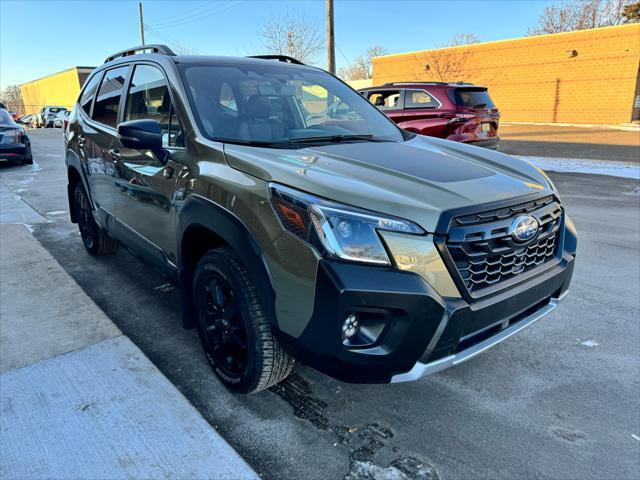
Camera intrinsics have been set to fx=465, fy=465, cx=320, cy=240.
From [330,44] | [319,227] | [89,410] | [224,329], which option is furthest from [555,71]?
[89,410]

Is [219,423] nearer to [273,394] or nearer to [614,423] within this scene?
[273,394]

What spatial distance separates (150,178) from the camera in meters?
3.03

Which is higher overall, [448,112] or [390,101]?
[390,101]

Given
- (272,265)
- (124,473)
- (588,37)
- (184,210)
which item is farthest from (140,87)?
(588,37)

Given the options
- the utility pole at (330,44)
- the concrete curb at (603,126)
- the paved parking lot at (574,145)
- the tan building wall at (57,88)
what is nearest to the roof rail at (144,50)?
the utility pole at (330,44)

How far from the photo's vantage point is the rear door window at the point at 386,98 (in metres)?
9.49

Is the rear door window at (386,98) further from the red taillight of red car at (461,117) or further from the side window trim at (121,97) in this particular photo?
the side window trim at (121,97)

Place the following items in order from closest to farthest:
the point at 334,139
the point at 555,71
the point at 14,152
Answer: the point at 334,139
the point at 14,152
the point at 555,71

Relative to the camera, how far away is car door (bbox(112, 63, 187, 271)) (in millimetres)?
2816

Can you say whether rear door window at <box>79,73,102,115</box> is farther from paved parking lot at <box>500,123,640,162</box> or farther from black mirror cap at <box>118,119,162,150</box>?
paved parking lot at <box>500,123,640,162</box>

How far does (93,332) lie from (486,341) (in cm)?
255

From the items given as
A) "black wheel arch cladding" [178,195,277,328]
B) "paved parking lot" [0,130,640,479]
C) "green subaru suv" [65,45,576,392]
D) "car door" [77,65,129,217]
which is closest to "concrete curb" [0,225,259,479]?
"paved parking lot" [0,130,640,479]

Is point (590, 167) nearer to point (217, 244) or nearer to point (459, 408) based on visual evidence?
point (459, 408)

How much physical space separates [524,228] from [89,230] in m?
4.28
